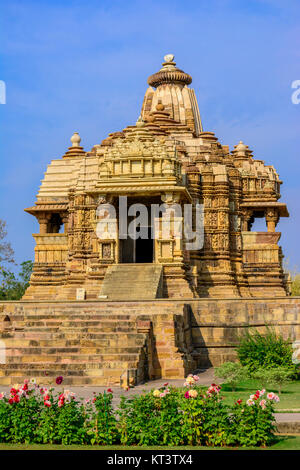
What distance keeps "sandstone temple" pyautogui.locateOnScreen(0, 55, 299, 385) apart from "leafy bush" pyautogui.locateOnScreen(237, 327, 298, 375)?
1.10 m

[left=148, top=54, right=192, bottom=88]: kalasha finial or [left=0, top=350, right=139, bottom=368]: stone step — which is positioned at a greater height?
[left=148, top=54, right=192, bottom=88]: kalasha finial

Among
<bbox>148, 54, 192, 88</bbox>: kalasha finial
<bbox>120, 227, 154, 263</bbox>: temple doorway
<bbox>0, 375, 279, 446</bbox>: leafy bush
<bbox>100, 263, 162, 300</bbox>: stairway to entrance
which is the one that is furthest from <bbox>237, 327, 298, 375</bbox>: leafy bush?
<bbox>148, 54, 192, 88</bbox>: kalasha finial

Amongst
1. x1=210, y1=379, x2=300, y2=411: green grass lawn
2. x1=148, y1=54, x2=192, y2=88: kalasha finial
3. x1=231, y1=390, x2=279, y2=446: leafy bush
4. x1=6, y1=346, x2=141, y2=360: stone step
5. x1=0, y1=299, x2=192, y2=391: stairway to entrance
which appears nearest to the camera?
x1=231, y1=390, x2=279, y2=446: leafy bush

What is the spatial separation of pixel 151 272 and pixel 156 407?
561 inches

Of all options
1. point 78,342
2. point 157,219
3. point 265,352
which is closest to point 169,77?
point 157,219

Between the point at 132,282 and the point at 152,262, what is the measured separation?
550 centimetres

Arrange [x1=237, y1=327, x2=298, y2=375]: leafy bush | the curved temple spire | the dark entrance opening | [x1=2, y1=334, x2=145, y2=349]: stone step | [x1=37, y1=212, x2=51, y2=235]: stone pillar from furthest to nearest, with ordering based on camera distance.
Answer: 1. the curved temple spire
2. [x1=37, y1=212, x2=51, y2=235]: stone pillar
3. the dark entrance opening
4. [x1=237, y1=327, x2=298, y2=375]: leafy bush
5. [x1=2, y1=334, x2=145, y2=349]: stone step

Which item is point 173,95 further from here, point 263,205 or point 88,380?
point 88,380

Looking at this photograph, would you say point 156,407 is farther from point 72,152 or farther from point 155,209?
point 72,152

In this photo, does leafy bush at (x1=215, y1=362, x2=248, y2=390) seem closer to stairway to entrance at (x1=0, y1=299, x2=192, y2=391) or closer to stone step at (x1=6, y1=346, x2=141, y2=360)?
stairway to entrance at (x1=0, y1=299, x2=192, y2=391)

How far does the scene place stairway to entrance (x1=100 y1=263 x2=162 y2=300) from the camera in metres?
24.1

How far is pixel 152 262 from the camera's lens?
30.3m

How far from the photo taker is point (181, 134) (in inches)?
1275
